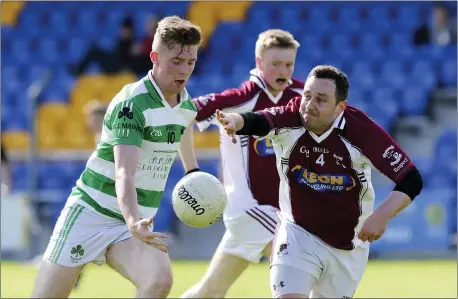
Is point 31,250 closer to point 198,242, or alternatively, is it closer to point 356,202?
point 198,242

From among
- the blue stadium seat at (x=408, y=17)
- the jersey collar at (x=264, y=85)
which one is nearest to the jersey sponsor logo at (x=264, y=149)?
the jersey collar at (x=264, y=85)

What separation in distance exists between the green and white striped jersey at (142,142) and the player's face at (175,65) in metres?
0.08

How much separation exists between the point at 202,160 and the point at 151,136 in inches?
401

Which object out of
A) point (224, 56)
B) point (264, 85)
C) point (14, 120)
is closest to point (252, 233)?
point (264, 85)

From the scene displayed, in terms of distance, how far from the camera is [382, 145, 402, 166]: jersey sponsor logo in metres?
6.08

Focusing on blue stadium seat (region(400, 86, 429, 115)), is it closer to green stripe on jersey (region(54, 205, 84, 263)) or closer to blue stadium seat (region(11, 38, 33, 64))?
blue stadium seat (region(11, 38, 33, 64))

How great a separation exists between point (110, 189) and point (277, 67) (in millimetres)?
2164

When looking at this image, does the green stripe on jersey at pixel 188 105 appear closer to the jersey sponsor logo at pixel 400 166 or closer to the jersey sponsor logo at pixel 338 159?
the jersey sponsor logo at pixel 338 159

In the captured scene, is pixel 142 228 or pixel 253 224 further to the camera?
pixel 253 224

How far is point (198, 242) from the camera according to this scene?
607 inches

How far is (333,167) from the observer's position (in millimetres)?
6250

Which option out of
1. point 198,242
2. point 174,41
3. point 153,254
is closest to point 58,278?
point 153,254

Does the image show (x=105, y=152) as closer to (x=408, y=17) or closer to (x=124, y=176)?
(x=124, y=176)

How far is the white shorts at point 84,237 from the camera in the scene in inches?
241
